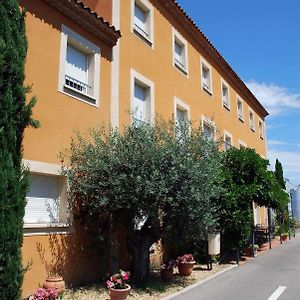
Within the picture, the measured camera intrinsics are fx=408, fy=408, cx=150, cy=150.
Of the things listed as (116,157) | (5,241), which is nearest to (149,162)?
(116,157)

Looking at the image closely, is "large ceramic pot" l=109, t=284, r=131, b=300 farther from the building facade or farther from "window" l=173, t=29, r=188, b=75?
"window" l=173, t=29, r=188, b=75

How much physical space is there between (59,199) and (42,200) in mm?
508

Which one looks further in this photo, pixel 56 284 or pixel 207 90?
pixel 207 90

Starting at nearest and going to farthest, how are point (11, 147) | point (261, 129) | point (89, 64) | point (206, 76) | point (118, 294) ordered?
point (11, 147) < point (118, 294) < point (89, 64) < point (206, 76) < point (261, 129)

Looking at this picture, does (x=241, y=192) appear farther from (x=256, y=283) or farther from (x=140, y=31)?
(x=140, y=31)

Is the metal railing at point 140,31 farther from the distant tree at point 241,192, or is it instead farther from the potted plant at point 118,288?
the potted plant at point 118,288

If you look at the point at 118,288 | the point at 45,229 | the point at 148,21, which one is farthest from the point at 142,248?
the point at 148,21

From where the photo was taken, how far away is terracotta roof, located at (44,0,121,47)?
990 centimetres

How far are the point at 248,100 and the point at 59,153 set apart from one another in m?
19.4

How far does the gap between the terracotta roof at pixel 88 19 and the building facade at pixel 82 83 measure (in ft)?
0.09

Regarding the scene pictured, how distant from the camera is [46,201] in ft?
29.9

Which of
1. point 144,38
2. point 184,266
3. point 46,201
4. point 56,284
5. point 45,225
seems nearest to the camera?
point 56,284

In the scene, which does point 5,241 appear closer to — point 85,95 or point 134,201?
point 134,201

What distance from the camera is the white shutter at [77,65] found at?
10.3 m
